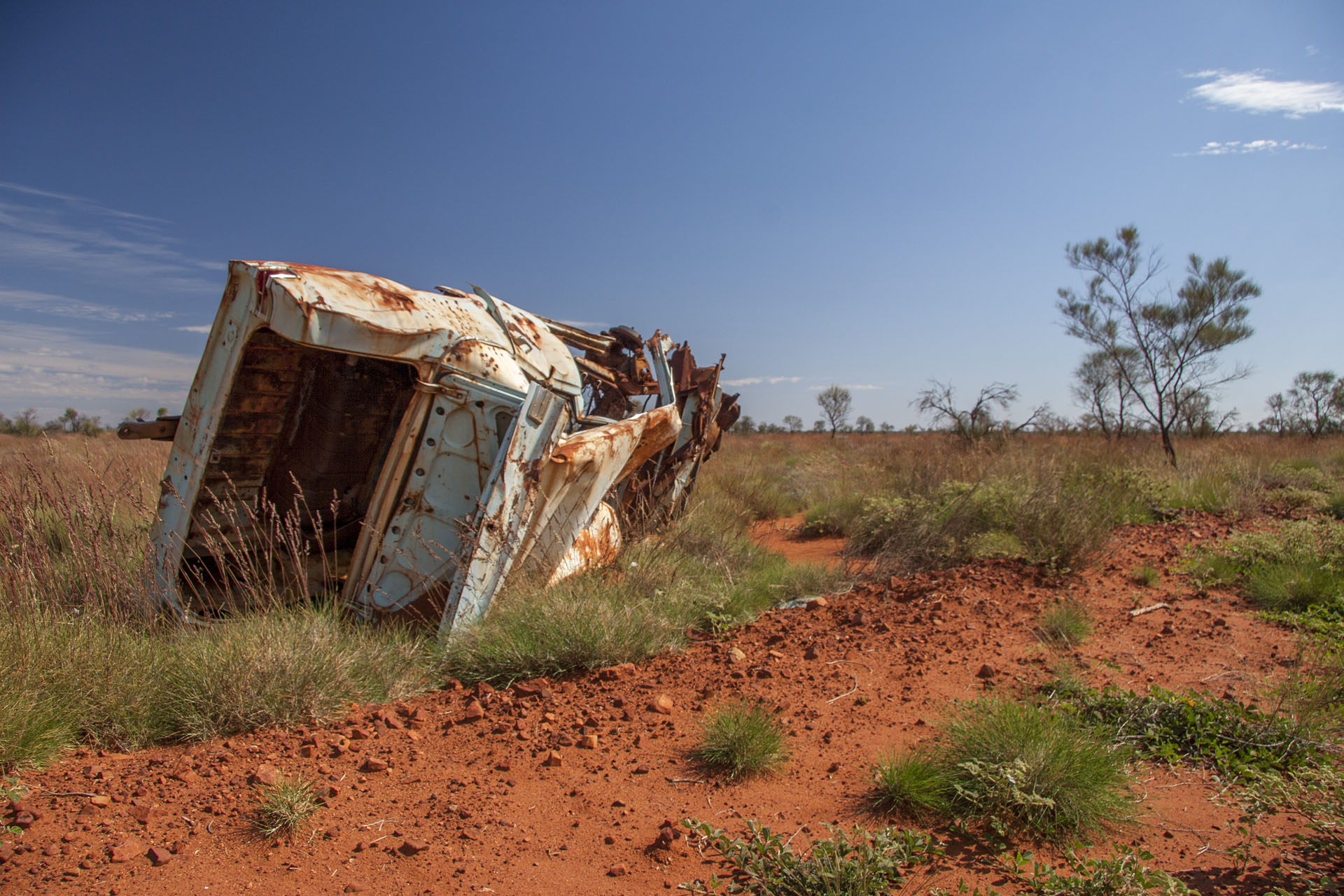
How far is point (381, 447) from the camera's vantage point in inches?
190

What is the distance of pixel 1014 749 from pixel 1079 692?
1.08 m

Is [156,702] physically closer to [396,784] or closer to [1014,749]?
[396,784]

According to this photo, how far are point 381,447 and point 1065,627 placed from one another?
4.52 metres

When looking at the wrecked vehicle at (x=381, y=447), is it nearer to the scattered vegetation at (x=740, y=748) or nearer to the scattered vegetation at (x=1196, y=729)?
the scattered vegetation at (x=740, y=748)

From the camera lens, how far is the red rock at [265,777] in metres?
2.54

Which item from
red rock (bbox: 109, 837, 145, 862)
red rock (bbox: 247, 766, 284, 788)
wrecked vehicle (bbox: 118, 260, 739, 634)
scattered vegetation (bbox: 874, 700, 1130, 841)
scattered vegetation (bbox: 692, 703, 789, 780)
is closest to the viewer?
red rock (bbox: 109, 837, 145, 862)

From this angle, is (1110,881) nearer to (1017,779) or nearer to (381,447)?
(1017,779)

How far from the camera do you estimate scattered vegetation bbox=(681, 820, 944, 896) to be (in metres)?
2.05

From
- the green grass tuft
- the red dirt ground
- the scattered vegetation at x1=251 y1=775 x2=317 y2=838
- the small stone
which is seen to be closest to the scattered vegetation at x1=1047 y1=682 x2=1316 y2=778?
the red dirt ground

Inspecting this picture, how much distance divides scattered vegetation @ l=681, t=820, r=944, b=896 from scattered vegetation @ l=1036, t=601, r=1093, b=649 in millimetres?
2444

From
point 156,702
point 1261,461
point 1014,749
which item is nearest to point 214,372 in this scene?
point 156,702

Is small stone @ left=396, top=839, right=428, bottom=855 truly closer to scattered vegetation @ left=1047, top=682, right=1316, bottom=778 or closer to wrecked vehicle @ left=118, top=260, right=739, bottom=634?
wrecked vehicle @ left=118, top=260, right=739, bottom=634

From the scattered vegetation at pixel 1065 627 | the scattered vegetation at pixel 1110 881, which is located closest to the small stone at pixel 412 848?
the scattered vegetation at pixel 1110 881

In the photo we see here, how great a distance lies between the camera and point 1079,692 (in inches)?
135
